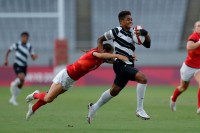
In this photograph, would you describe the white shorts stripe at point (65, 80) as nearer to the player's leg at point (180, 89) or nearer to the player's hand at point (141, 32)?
the player's hand at point (141, 32)

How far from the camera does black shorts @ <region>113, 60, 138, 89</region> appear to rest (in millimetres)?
12078

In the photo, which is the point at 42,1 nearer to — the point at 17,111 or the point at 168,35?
the point at 168,35

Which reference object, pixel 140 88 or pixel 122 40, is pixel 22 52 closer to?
pixel 122 40

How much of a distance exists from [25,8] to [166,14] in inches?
331

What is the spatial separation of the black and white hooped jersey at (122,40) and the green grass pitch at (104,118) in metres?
1.48

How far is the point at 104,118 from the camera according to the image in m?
13.9

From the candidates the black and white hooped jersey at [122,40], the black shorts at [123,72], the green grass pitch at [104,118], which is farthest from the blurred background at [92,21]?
the black and white hooped jersey at [122,40]

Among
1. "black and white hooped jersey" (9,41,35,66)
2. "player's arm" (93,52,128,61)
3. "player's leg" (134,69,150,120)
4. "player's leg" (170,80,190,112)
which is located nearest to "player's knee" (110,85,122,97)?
"player's leg" (134,69,150,120)

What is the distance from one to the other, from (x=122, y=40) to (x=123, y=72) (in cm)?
64

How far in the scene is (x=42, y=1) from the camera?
120 ft

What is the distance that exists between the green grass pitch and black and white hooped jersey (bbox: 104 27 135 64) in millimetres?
1481

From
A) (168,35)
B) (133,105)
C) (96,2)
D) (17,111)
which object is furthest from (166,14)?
(17,111)

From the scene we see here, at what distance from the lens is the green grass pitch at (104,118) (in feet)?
37.8

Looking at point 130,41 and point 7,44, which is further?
point 7,44
